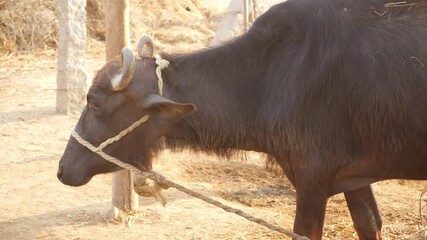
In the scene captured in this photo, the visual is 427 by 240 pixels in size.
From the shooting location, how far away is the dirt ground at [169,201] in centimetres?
670

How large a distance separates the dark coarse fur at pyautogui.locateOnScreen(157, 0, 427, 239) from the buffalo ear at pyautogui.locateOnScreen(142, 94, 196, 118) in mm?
213

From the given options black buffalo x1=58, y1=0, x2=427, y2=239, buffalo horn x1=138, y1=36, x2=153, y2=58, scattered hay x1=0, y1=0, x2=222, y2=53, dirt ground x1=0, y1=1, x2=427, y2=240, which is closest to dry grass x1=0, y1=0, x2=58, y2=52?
scattered hay x1=0, y1=0, x2=222, y2=53

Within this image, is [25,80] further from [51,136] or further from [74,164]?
[74,164]

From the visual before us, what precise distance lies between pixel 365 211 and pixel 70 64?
519cm

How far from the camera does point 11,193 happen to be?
743 centimetres

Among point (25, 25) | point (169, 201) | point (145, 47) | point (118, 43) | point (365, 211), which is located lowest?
point (169, 201)

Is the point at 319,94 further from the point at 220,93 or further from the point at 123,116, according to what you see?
the point at 123,116

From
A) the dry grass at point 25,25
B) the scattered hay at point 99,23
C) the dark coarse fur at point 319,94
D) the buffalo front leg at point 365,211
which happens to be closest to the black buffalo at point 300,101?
the dark coarse fur at point 319,94

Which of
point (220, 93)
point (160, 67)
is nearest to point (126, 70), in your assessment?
point (160, 67)

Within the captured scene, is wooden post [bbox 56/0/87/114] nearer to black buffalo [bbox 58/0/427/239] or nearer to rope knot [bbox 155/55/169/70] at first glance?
black buffalo [bbox 58/0/427/239]

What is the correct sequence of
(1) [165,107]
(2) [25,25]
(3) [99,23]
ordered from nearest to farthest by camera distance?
(1) [165,107] < (2) [25,25] < (3) [99,23]

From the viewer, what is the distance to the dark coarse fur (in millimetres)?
5164

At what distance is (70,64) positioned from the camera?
998 cm

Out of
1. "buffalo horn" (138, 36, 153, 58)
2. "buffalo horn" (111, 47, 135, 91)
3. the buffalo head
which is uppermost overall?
"buffalo horn" (138, 36, 153, 58)
